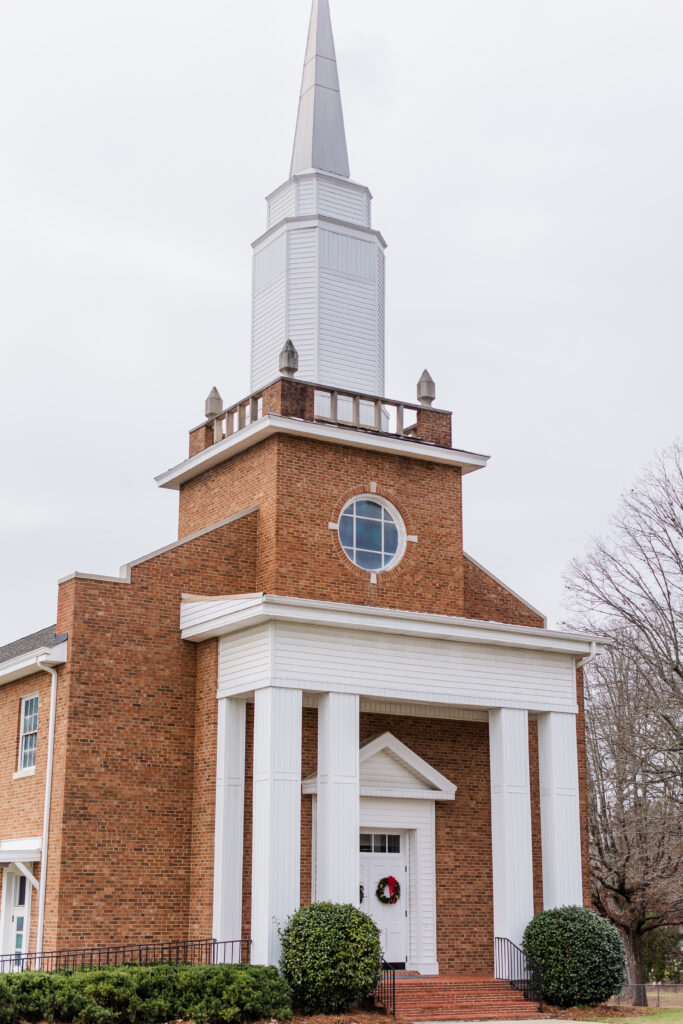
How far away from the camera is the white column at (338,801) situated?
19.3m

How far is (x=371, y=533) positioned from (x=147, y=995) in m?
10.3

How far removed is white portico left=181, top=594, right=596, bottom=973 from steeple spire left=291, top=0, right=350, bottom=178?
36.1 feet

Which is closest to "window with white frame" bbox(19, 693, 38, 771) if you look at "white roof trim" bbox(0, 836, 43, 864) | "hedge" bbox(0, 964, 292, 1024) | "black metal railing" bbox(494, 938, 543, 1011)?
"white roof trim" bbox(0, 836, 43, 864)

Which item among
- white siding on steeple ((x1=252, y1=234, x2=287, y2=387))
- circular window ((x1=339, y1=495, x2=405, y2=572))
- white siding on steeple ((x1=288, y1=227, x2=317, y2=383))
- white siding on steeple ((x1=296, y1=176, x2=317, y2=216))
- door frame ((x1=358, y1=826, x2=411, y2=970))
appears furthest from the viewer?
white siding on steeple ((x1=296, y1=176, x2=317, y2=216))

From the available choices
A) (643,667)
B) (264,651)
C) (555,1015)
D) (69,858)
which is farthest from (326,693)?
(643,667)

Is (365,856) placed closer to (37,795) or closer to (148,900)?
(148,900)

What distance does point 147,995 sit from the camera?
16.6 metres

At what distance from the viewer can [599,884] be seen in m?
34.9

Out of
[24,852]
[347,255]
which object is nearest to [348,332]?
[347,255]

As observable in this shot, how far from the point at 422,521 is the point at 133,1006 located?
11.6 m

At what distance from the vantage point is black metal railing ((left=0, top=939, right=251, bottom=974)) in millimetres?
19297

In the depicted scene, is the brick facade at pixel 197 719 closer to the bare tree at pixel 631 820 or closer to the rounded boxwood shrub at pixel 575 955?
the rounded boxwood shrub at pixel 575 955

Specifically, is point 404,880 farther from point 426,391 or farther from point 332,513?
point 426,391

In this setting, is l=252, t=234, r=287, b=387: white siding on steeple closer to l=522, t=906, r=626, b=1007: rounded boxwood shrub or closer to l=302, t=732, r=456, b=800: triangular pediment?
l=302, t=732, r=456, b=800: triangular pediment
